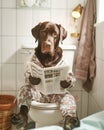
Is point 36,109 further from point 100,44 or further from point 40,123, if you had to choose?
point 100,44

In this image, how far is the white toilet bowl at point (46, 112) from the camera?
58.4 inches

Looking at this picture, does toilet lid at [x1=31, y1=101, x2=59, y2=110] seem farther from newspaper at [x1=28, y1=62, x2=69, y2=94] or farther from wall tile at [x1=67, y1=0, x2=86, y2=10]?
wall tile at [x1=67, y1=0, x2=86, y2=10]

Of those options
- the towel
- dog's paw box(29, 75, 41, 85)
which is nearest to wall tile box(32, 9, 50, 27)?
the towel

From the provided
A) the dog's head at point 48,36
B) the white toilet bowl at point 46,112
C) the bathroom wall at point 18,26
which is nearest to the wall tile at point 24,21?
the bathroom wall at point 18,26

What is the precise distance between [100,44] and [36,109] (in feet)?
2.14

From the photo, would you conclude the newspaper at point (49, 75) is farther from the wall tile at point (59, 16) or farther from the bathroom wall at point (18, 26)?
the wall tile at point (59, 16)

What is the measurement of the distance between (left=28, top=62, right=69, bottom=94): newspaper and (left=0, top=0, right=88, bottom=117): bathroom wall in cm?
51

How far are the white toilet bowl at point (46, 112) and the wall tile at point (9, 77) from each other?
63cm

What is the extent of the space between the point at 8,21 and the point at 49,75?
2.53 feet

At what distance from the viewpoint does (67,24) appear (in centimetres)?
207

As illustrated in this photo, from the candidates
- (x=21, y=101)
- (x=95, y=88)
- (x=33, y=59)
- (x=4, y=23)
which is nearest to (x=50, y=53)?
(x=33, y=59)

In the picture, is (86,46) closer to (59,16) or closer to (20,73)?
(59,16)

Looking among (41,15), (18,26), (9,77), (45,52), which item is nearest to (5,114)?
(9,77)

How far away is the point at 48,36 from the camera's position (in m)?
1.60
